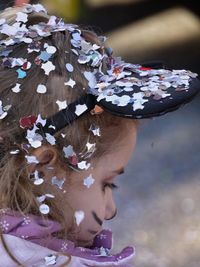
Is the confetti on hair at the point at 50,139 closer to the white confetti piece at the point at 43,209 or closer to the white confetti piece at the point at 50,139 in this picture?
the white confetti piece at the point at 50,139

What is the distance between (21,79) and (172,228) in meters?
1.64

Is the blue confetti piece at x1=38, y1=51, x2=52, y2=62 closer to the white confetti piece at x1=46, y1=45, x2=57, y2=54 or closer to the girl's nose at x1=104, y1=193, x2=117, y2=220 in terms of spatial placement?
the white confetti piece at x1=46, y1=45, x2=57, y2=54

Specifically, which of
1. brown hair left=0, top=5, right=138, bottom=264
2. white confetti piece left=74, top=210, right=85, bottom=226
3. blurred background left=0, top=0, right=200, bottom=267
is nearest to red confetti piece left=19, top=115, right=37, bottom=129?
brown hair left=0, top=5, right=138, bottom=264

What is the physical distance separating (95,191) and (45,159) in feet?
0.43

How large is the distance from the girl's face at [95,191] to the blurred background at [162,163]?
49 centimetres

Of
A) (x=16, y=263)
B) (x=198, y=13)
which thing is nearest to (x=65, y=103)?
(x=16, y=263)

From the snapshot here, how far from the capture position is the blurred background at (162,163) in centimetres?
266

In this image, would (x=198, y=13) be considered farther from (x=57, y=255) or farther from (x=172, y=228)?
(x=57, y=255)

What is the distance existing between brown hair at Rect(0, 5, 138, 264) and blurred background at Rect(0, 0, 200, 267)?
18.9 inches

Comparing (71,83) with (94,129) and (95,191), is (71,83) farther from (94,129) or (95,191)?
(95,191)

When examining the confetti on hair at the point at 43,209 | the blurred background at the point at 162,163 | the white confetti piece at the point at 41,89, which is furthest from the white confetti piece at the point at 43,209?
the blurred background at the point at 162,163

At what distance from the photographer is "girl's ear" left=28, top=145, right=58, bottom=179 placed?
49.2 inches

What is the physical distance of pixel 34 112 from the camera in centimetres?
123

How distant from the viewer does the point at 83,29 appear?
1.38 meters
